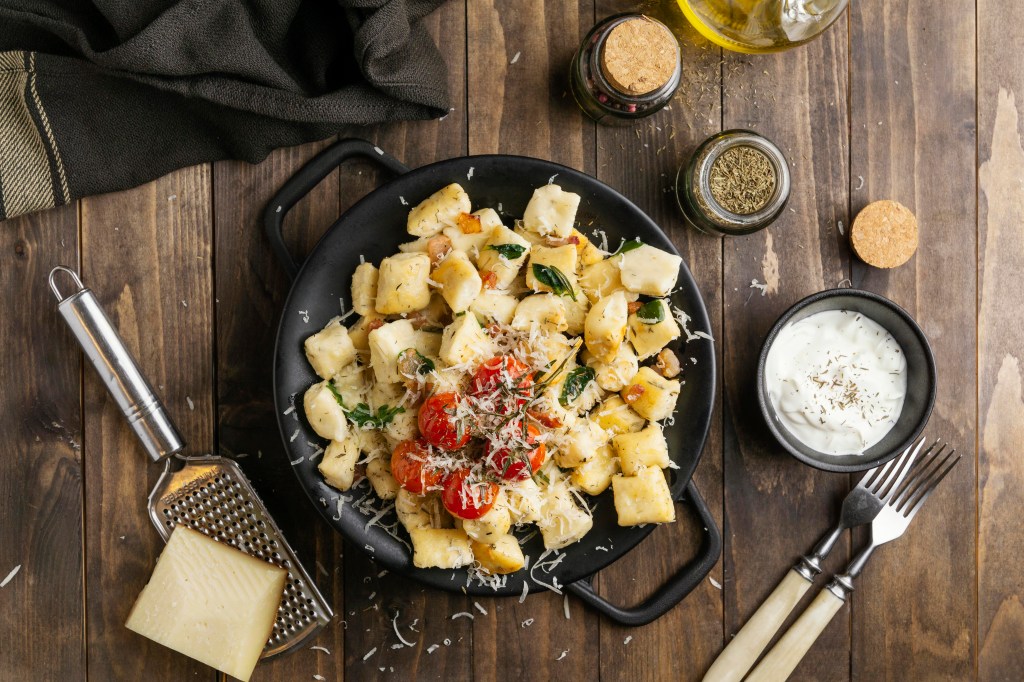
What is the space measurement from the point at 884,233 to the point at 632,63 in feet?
2.07

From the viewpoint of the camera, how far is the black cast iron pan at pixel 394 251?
1.40 meters

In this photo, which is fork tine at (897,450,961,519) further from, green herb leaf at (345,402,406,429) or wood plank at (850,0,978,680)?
green herb leaf at (345,402,406,429)

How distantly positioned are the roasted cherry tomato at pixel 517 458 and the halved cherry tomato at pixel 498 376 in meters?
0.07

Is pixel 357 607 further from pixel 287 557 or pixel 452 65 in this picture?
pixel 452 65

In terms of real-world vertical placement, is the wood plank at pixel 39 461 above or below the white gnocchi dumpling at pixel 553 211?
below

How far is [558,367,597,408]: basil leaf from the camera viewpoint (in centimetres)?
136

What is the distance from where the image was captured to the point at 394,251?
1.46 meters

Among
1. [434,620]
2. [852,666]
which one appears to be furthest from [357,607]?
[852,666]

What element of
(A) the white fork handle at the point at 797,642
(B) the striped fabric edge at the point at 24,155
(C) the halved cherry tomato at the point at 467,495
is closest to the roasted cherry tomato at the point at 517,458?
(C) the halved cherry tomato at the point at 467,495

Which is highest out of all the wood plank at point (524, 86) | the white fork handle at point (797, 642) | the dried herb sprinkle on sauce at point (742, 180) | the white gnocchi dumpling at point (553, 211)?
the wood plank at point (524, 86)

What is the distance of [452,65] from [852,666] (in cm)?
151

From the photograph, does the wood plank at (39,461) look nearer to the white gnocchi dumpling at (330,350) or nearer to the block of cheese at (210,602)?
the block of cheese at (210,602)

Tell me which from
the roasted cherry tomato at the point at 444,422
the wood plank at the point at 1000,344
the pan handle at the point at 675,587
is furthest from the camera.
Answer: the wood plank at the point at 1000,344

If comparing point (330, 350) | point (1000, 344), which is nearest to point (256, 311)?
point (330, 350)
